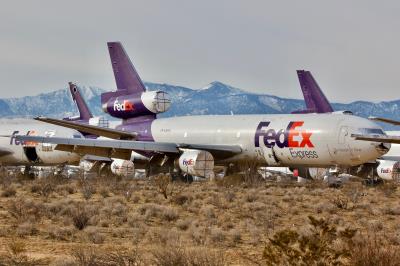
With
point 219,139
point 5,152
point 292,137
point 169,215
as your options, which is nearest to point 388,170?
point 292,137

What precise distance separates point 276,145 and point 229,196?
10.7 meters

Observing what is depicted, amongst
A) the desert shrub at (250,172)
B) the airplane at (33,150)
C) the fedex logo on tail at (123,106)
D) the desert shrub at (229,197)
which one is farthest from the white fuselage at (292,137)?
the airplane at (33,150)

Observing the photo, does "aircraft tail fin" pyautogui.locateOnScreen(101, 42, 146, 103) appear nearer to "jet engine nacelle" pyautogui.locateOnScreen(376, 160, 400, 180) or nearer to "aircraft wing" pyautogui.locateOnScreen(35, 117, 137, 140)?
"aircraft wing" pyautogui.locateOnScreen(35, 117, 137, 140)

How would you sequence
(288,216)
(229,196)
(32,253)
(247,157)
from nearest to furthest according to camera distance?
(32,253)
(288,216)
(229,196)
(247,157)

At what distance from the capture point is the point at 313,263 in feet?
34.2

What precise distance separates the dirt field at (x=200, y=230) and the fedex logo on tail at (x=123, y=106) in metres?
14.4

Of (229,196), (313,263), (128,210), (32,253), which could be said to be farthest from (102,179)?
(313,263)

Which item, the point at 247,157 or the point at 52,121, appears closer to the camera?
the point at 247,157

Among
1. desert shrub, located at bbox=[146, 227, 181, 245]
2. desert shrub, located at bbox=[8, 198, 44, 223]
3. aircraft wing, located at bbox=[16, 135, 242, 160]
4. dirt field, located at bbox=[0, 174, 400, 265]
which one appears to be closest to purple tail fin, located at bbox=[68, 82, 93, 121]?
aircraft wing, located at bbox=[16, 135, 242, 160]

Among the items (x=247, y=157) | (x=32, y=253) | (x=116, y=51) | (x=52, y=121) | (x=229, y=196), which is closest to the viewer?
(x=32, y=253)

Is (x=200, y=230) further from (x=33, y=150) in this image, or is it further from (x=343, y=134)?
(x=33, y=150)

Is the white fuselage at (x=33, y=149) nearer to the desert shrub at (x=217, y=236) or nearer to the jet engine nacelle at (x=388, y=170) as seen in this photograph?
the jet engine nacelle at (x=388, y=170)

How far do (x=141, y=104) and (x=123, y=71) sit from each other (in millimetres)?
4153

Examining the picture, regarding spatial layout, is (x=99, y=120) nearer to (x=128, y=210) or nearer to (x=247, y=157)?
(x=247, y=157)
